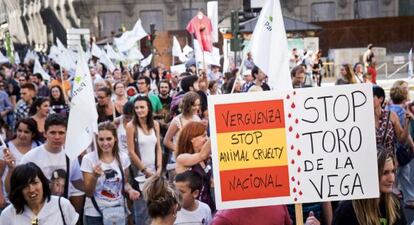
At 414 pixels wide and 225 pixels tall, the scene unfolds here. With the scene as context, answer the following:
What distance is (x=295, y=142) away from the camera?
13.5 feet

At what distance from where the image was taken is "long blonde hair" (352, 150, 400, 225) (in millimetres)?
4047

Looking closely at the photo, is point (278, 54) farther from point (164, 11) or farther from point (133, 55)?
point (164, 11)

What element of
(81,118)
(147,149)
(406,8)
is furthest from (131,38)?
(406,8)

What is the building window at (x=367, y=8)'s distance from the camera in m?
45.2

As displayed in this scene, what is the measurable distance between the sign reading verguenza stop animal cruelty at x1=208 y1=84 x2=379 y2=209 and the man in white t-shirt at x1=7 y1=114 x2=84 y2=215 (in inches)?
75.1

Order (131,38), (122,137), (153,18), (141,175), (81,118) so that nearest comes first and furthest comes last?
(81,118) → (141,175) → (122,137) → (131,38) → (153,18)

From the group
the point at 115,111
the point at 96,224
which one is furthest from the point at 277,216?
the point at 115,111

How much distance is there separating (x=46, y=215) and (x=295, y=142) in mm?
1658

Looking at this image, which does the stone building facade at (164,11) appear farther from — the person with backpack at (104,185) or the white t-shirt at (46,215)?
the white t-shirt at (46,215)

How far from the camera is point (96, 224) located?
18.4 ft

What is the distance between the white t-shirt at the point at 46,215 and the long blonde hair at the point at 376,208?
1.84 m

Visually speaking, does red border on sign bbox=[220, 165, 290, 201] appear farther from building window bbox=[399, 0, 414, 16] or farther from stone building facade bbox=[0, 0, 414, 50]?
building window bbox=[399, 0, 414, 16]

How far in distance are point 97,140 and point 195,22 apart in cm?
800

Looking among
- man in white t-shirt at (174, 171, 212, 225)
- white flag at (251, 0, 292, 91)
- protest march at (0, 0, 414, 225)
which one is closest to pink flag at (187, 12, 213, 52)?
protest march at (0, 0, 414, 225)
